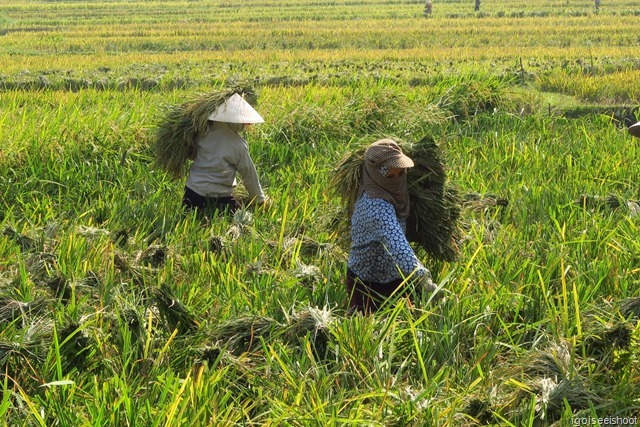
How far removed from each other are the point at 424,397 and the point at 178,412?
69cm

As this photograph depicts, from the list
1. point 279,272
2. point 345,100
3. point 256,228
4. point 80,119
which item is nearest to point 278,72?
point 345,100

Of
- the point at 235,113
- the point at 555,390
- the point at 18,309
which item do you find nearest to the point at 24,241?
the point at 18,309

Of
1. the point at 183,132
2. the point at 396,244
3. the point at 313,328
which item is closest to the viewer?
the point at 313,328

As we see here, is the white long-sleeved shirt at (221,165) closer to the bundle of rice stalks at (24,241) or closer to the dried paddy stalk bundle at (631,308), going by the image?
the bundle of rice stalks at (24,241)

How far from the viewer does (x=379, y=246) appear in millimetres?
3277

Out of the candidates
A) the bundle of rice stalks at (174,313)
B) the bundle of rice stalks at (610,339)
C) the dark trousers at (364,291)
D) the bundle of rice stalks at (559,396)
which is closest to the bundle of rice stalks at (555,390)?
the bundle of rice stalks at (559,396)

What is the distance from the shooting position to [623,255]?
372 centimetres

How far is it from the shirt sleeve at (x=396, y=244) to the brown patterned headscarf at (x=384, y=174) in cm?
8

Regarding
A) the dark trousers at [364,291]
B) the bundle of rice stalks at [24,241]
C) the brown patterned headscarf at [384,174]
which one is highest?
the brown patterned headscarf at [384,174]

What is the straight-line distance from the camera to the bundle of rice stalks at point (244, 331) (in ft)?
9.91

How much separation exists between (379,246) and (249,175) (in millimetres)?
1635

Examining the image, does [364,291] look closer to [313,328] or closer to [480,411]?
[313,328]

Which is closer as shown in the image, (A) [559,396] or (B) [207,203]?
(A) [559,396]

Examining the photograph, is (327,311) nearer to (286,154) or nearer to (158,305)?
(158,305)
